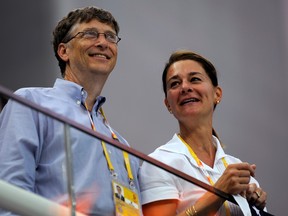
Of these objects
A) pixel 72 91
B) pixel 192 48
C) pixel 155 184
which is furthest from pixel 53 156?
pixel 192 48

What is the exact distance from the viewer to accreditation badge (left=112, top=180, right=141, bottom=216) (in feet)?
5.18

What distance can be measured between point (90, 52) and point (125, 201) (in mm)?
667

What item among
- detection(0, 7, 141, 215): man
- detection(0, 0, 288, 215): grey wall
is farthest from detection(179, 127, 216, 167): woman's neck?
detection(0, 0, 288, 215): grey wall

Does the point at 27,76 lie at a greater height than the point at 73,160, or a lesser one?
greater

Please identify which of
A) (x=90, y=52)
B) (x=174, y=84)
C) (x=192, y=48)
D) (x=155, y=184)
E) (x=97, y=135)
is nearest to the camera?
(x=97, y=135)

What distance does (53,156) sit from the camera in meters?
1.55

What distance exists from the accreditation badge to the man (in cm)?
2

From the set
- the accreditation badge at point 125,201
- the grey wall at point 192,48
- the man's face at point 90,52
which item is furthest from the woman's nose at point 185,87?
the grey wall at point 192,48

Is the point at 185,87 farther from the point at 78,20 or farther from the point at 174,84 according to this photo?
the point at 78,20

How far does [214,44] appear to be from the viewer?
430cm

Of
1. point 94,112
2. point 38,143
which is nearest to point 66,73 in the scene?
point 94,112

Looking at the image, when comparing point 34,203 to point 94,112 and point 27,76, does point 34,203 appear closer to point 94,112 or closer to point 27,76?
point 94,112

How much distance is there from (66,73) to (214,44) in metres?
2.17

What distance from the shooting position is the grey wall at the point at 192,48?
4117 mm
